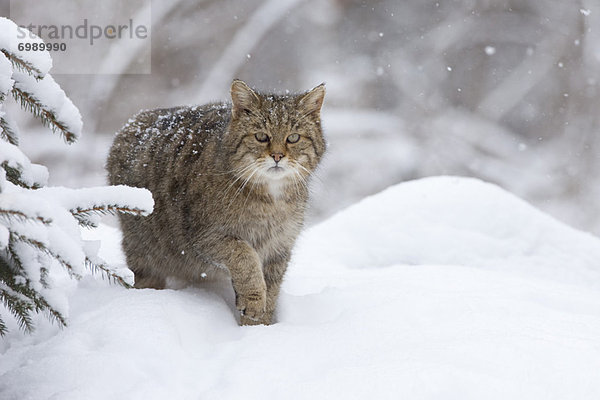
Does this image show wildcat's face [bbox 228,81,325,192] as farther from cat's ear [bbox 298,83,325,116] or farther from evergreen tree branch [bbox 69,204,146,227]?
evergreen tree branch [bbox 69,204,146,227]

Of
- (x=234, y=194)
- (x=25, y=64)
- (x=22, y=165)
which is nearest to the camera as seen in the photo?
(x=22, y=165)

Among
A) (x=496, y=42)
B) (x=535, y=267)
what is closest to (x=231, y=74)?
(x=496, y=42)

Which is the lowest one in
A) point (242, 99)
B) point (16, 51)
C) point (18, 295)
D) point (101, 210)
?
point (18, 295)

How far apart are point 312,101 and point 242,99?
367 mm

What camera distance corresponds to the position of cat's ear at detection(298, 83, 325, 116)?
3256mm

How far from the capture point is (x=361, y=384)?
81.3 inches

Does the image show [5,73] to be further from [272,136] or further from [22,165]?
[272,136]

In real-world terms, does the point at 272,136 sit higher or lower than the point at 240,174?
higher

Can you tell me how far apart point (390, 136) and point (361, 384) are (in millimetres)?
8838

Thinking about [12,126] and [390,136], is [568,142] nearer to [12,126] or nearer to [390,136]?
[390,136]

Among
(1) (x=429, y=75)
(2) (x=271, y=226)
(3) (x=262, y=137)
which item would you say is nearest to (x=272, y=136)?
(3) (x=262, y=137)

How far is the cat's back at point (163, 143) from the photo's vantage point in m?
3.29

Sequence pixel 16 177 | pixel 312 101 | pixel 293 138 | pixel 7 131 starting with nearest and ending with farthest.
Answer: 1. pixel 16 177
2. pixel 7 131
3. pixel 293 138
4. pixel 312 101

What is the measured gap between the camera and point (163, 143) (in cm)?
343
